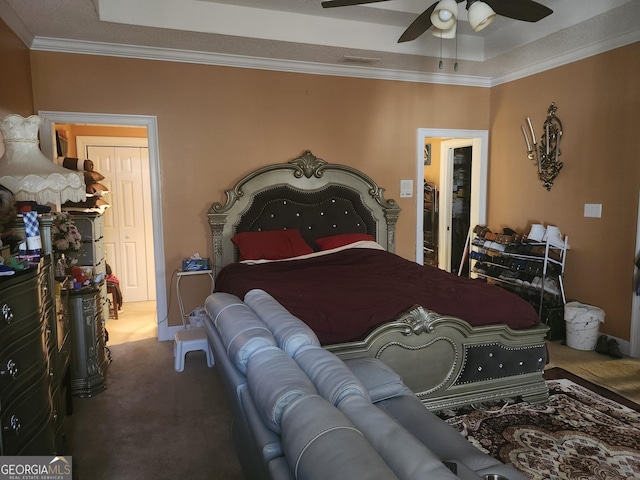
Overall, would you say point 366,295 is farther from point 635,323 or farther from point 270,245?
point 635,323

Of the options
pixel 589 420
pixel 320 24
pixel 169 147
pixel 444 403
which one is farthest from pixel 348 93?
pixel 589 420

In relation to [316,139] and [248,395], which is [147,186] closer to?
[316,139]

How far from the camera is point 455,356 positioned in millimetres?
2732

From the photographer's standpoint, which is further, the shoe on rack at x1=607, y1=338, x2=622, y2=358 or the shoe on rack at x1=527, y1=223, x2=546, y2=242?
the shoe on rack at x1=527, y1=223, x2=546, y2=242

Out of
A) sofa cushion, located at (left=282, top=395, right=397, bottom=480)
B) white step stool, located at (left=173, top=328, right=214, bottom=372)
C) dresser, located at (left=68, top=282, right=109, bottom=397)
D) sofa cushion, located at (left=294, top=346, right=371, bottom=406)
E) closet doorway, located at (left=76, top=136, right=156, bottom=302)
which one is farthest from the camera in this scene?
closet doorway, located at (left=76, top=136, right=156, bottom=302)

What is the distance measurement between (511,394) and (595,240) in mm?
2032

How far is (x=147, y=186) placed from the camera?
5.65 meters

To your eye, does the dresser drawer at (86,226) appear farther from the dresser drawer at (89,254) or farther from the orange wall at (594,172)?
the orange wall at (594,172)

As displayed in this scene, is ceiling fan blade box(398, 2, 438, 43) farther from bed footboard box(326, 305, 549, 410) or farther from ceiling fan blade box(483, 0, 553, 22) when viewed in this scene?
bed footboard box(326, 305, 549, 410)

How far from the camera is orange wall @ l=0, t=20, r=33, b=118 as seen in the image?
3.07 metres

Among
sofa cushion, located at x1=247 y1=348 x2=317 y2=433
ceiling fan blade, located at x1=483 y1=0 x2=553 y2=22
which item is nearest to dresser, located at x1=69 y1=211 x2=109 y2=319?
sofa cushion, located at x1=247 y1=348 x2=317 y2=433

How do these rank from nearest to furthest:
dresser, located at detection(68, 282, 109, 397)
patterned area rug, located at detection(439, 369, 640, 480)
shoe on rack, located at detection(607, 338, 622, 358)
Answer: patterned area rug, located at detection(439, 369, 640, 480)
dresser, located at detection(68, 282, 109, 397)
shoe on rack, located at detection(607, 338, 622, 358)

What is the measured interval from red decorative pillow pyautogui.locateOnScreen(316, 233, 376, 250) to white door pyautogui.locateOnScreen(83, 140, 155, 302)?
8.18 ft

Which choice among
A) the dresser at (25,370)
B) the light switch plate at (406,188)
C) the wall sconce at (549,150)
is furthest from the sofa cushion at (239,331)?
the wall sconce at (549,150)
